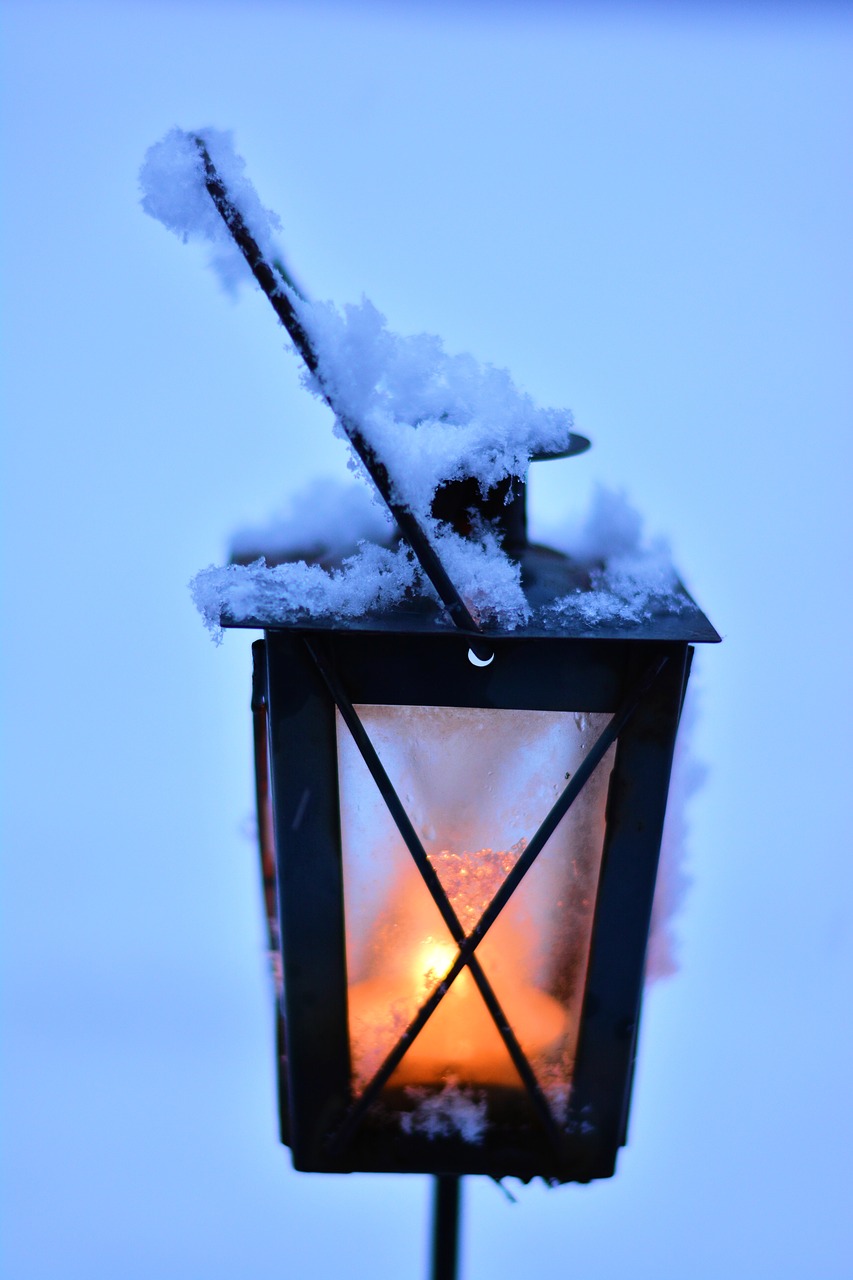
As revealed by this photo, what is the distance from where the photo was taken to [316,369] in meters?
0.53

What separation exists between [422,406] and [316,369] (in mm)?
104

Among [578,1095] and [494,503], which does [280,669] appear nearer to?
[494,503]

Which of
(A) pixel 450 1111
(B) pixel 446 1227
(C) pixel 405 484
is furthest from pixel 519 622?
(B) pixel 446 1227

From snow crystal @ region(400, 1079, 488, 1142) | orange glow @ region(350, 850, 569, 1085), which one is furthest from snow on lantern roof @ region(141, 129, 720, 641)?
snow crystal @ region(400, 1079, 488, 1142)

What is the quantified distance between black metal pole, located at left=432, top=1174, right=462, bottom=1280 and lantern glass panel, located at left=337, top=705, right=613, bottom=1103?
18 cm

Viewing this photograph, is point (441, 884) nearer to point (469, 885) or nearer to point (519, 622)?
point (469, 885)

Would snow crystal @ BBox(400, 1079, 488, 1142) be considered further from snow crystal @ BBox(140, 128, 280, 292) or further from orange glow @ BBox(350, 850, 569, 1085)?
snow crystal @ BBox(140, 128, 280, 292)

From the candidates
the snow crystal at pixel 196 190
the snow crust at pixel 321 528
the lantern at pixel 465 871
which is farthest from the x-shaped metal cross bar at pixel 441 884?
the snow crystal at pixel 196 190

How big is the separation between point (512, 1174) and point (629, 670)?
39 centimetres

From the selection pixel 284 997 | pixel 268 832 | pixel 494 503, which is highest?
pixel 494 503

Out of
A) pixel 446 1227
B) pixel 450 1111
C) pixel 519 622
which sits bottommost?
pixel 446 1227

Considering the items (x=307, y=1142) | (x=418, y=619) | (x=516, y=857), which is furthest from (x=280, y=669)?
(x=307, y=1142)

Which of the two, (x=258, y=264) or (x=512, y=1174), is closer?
(x=258, y=264)

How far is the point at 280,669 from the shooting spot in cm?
59
